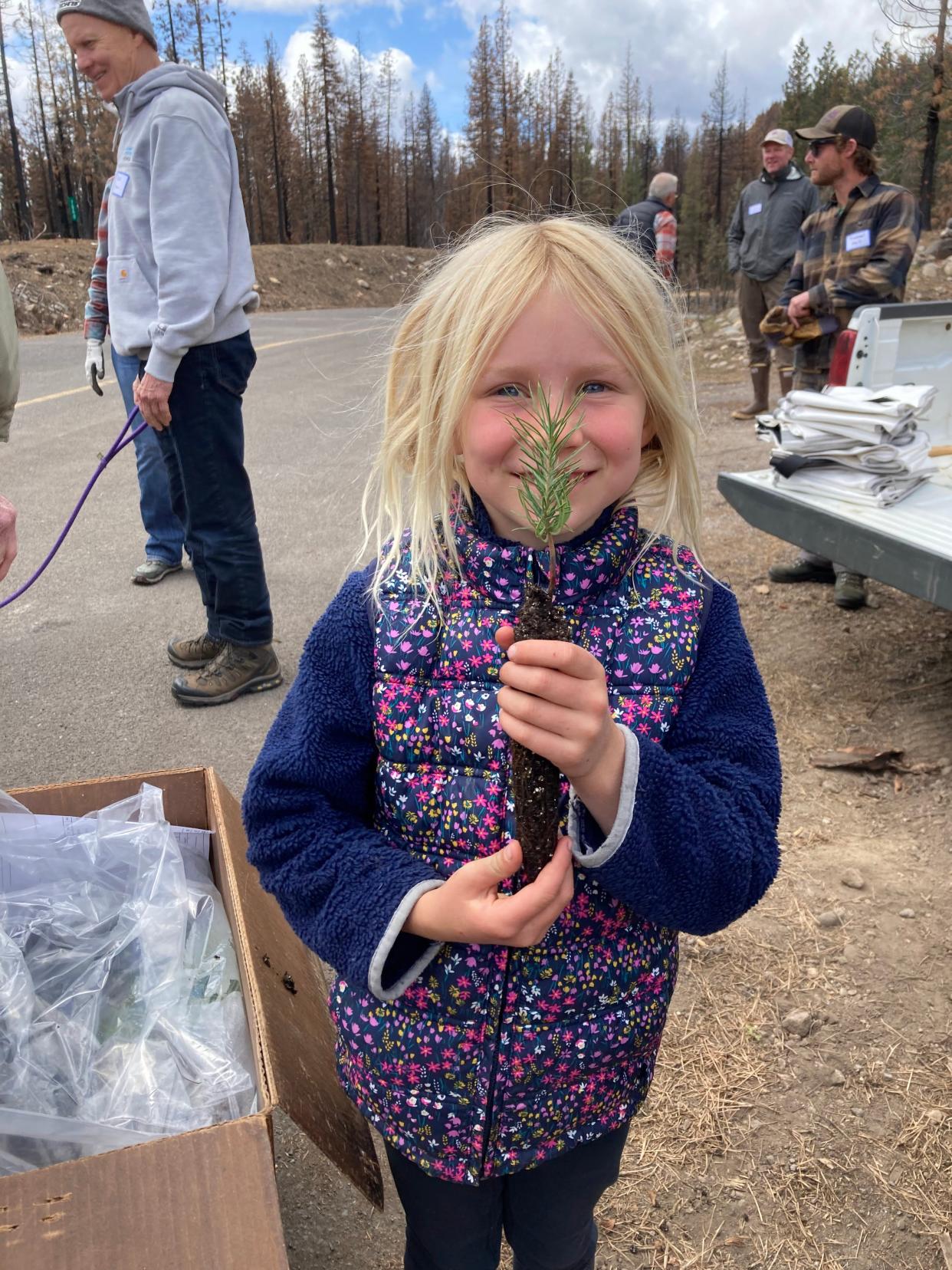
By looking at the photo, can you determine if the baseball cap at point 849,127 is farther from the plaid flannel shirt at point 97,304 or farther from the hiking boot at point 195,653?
the hiking boot at point 195,653

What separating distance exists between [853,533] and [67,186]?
166 feet

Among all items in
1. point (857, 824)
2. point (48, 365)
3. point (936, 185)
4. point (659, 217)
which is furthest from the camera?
point (936, 185)

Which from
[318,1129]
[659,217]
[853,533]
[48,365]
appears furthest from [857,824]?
[48,365]

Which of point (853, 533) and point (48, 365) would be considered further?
point (48, 365)

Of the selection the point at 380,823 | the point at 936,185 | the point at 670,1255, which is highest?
the point at 936,185

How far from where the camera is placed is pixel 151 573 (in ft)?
16.6

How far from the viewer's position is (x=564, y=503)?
2.83 feet

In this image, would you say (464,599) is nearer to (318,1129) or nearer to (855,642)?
(318,1129)

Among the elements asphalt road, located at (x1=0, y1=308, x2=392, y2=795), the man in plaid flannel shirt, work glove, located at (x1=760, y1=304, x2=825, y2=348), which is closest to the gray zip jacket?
the man in plaid flannel shirt

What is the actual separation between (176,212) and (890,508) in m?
2.84

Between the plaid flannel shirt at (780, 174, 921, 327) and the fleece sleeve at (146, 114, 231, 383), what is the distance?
12.0ft

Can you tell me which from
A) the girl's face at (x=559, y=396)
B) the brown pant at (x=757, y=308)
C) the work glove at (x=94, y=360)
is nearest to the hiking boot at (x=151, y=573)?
the work glove at (x=94, y=360)

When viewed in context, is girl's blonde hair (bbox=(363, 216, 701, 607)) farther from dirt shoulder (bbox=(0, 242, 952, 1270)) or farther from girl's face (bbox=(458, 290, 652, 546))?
dirt shoulder (bbox=(0, 242, 952, 1270))

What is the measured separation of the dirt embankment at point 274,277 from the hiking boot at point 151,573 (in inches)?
206
